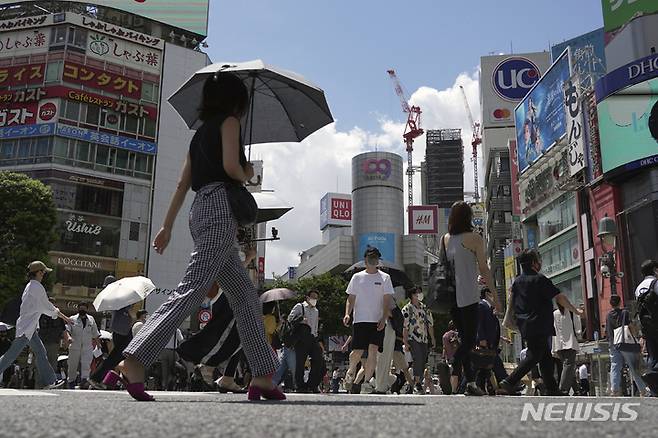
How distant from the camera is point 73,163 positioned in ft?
124

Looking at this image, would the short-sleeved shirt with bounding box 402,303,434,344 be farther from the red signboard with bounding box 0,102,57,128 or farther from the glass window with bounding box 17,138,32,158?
the glass window with bounding box 17,138,32,158

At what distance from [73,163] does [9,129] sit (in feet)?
13.6

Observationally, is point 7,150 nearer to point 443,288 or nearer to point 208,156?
point 443,288

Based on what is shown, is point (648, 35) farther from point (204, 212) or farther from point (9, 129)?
point (9, 129)

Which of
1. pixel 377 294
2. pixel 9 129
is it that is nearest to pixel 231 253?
pixel 377 294

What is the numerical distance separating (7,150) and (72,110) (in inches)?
172

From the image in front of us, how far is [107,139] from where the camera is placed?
1532 inches

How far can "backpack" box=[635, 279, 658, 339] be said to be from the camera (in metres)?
6.27

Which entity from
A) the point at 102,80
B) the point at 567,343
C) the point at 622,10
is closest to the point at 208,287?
the point at 567,343

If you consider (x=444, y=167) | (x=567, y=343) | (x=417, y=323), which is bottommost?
(x=567, y=343)

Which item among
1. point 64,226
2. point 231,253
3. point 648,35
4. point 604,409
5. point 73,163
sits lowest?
point 604,409

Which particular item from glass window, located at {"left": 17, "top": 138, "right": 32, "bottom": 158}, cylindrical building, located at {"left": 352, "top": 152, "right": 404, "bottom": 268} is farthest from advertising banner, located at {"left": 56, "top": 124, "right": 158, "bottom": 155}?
cylindrical building, located at {"left": 352, "top": 152, "right": 404, "bottom": 268}

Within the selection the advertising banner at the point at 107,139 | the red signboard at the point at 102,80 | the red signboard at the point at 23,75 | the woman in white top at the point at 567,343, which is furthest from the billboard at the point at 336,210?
the woman in white top at the point at 567,343

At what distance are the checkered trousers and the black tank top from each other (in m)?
0.06
